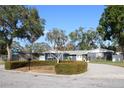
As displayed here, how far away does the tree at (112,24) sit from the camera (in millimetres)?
60719

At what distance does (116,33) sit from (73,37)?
17.3m

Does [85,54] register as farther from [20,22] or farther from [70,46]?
[20,22]

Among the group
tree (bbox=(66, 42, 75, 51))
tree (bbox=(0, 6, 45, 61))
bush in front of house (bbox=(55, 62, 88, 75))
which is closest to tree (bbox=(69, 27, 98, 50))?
tree (bbox=(66, 42, 75, 51))

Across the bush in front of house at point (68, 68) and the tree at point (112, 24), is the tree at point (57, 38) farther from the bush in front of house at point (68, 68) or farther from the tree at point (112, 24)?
the bush in front of house at point (68, 68)

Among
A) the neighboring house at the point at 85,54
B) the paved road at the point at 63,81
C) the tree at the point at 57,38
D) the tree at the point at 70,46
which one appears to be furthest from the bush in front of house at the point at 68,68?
the tree at the point at 70,46

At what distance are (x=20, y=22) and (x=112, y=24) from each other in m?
20.8

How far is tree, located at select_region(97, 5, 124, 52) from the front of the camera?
60719 mm

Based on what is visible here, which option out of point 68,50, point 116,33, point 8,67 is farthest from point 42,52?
point 8,67

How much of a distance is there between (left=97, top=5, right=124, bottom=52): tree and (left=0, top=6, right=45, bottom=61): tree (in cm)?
1555

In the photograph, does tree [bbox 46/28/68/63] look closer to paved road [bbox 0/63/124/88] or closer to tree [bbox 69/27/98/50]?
tree [bbox 69/27/98/50]

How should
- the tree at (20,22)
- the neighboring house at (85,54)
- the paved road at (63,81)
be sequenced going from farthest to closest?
1. the neighboring house at (85,54)
2. the tree at (20,22)
3. the paved road at (63,81)

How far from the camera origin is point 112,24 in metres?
63.3

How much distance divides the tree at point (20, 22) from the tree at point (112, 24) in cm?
1555
